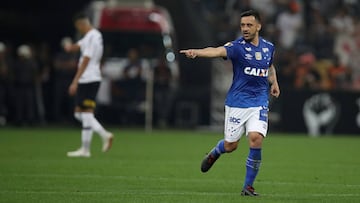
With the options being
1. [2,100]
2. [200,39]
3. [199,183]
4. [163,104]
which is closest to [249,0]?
[200,39]

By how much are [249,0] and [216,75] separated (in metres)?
3.03

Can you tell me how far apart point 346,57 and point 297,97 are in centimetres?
386

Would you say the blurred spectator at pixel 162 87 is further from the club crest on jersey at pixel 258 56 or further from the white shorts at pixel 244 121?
the club crest on jersey at pixel 258 56

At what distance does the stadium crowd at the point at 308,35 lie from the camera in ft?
105

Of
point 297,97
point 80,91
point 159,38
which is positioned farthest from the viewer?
point 159,38

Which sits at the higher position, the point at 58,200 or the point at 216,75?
the point at 58,200

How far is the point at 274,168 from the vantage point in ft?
58.8

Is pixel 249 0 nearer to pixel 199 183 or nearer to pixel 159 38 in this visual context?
pixel 159 38

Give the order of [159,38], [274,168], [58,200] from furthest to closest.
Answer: [159,38]
[274,168]
[58,200]

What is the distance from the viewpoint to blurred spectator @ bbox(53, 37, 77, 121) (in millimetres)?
32531

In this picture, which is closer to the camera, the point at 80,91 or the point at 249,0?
the point at 80,91

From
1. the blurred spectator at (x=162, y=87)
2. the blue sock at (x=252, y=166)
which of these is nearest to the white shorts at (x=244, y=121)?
the blue sock at (x=252, y=166)

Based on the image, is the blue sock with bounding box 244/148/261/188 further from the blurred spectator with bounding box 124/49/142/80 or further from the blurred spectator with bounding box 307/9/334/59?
the blurred spectator with bounding box 307/9/334/59

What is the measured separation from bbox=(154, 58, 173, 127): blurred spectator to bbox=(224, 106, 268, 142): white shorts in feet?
59.0
